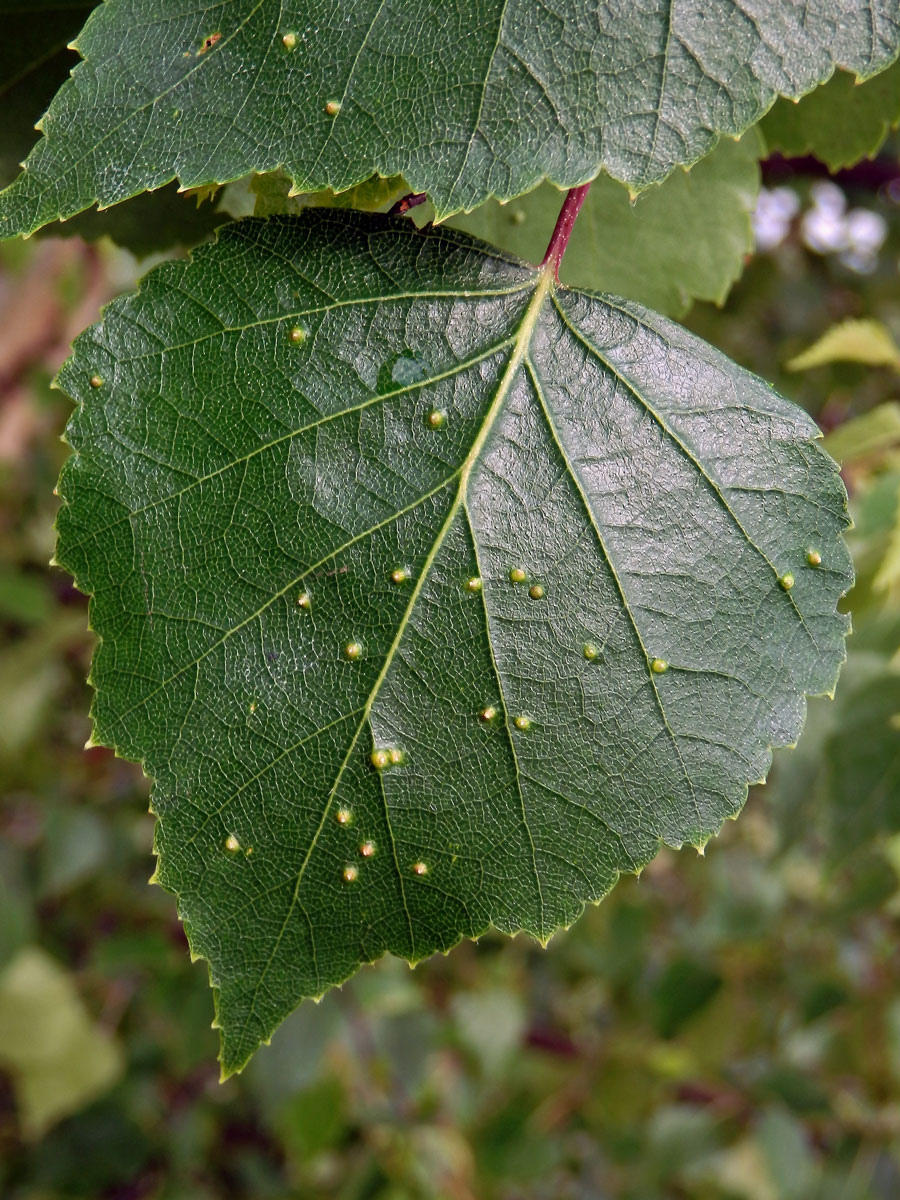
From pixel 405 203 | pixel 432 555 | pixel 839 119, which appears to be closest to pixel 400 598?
pixel 432 555

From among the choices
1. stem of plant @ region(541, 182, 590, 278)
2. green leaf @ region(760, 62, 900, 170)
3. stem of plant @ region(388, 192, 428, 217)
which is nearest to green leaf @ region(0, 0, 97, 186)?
stem of plant @ region(388, 192, 428, 217)

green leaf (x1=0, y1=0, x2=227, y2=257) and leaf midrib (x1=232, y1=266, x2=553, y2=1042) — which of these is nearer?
leaf midrib (x1=232, y1=266, x2=553, y2=1042)

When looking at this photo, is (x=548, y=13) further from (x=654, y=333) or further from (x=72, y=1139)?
(x=72, y=1139)

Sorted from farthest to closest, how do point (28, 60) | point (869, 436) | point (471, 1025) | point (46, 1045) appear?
point (471, 1025), point (46, 1045), point (869, 436), point (28, 60)

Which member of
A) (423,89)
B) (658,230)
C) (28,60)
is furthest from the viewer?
(658,230)

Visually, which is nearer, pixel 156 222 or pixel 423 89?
pixel 423 89

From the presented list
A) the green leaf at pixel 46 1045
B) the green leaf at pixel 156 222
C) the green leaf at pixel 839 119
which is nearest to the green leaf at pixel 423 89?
the green leaf at pixel 156 222

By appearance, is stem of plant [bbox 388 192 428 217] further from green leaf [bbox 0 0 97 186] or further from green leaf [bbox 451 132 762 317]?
green leaf [bbox 0 0 97 186]

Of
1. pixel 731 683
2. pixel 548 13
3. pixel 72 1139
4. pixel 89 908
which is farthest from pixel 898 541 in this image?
pixel 89 908

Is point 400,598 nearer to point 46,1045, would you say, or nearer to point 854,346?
point 854,346
